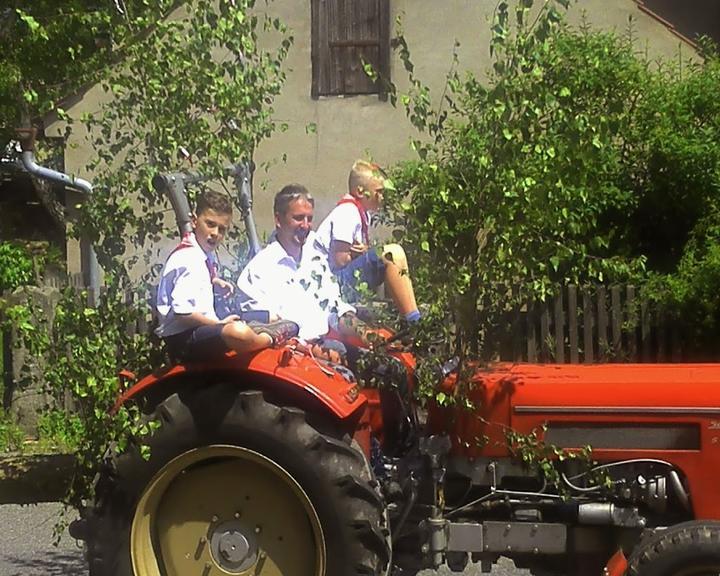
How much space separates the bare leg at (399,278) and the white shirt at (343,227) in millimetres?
588

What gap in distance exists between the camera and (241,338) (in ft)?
13.5

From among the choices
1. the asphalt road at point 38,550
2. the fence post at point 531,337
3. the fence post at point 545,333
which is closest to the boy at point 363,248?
the asphalt road at point 38,550

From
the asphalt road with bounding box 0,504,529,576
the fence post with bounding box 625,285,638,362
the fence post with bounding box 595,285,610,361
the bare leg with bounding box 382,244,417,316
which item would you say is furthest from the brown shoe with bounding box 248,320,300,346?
the fence post with bounding box 625,285,638,362

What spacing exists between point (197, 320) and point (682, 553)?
198 centimetres

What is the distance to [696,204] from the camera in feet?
30.2

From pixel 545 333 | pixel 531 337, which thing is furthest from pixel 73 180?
pixel 545 333

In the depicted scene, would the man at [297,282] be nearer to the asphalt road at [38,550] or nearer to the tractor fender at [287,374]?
the tractor fender at [287,374]

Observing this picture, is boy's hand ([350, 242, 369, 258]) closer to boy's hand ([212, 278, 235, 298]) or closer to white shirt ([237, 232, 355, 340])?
white shirt ([237, 232, 355, 340])

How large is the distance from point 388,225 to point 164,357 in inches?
42.2

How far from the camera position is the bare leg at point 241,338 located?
13.5 feet

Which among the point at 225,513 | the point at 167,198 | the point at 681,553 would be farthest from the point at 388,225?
the point at 681,553

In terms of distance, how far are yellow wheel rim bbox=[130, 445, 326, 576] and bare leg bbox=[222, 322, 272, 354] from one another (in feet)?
1.46

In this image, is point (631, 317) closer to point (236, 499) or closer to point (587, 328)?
point (587, 328)

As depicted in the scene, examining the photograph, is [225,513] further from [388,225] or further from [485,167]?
[485,167]
